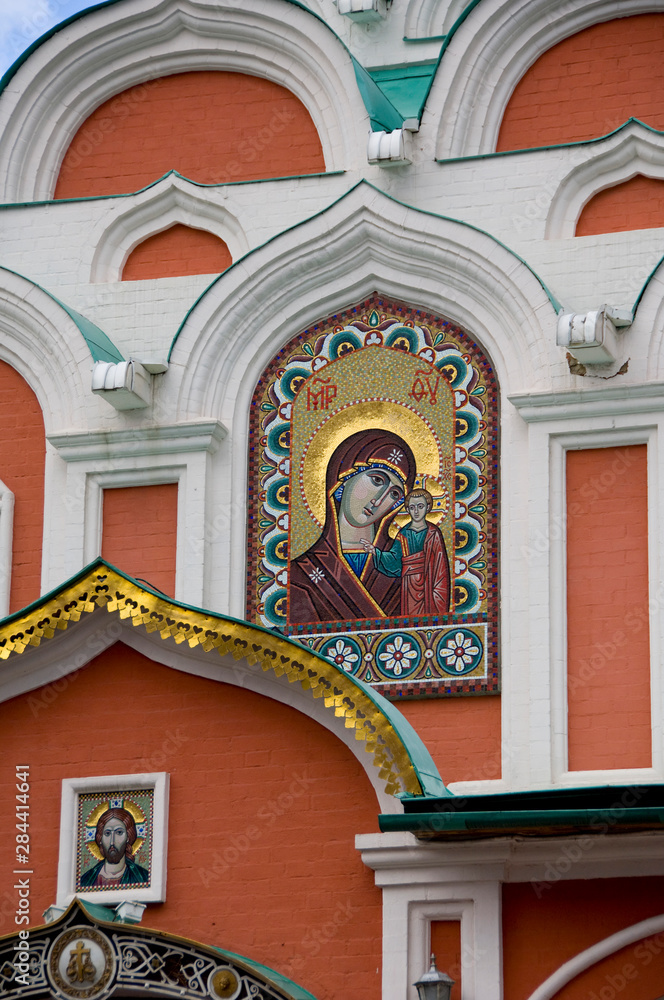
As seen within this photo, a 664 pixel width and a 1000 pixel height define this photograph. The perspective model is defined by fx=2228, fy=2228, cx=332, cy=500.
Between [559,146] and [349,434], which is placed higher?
[559,146]

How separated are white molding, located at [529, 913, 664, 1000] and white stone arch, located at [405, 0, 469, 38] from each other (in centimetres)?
619

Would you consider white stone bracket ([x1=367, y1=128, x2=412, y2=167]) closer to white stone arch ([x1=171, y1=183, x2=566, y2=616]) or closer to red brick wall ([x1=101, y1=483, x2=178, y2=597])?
white stone arch ([x1=171, y1=183, x2=566, y2=616])

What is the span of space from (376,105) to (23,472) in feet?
9.59

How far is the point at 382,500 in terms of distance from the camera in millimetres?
12164

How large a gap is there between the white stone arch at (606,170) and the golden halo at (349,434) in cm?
128

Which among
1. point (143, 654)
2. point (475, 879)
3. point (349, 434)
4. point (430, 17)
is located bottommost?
point (475, 879)

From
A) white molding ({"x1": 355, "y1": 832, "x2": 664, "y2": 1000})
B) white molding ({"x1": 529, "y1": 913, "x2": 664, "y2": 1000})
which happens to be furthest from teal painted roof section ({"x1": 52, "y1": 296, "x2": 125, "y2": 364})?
white molding ({"x1": 529, "y1": 913, "x2": 664, "y2": 1000})

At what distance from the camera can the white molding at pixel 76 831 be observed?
9906mm

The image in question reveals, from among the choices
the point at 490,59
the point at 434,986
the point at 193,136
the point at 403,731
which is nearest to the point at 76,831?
the point at 403,731

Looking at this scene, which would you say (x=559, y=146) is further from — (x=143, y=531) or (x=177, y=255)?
(x=143, y=531)

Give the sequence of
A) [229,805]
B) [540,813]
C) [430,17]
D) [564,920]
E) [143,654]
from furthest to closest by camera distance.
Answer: [430,17] < [143,654] < [229,805] < [564,920] < [540,813]

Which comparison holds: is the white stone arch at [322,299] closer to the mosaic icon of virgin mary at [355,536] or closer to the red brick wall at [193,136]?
the mosaic icon of virgin mary at [355,536]

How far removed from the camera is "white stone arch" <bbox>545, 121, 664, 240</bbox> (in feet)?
40.4

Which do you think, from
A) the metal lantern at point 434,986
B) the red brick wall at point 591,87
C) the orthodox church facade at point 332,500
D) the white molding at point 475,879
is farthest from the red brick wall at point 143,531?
the metal lantern at point 434,986
